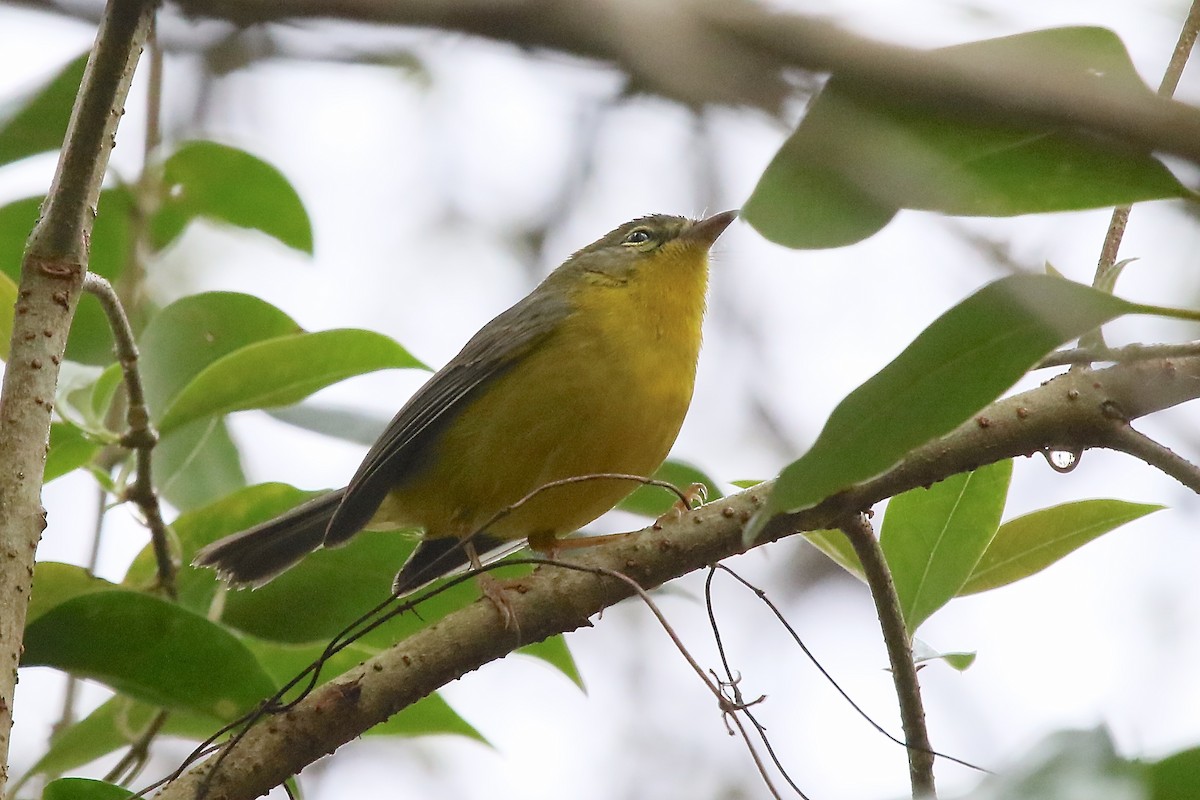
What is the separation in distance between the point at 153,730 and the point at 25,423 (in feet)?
3.88

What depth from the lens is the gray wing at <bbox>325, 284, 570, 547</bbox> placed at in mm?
4152

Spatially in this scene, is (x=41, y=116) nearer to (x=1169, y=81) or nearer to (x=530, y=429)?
(x=530, y=429)

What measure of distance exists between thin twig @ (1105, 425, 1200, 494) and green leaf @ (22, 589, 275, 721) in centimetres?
182

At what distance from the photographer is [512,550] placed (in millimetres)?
4449

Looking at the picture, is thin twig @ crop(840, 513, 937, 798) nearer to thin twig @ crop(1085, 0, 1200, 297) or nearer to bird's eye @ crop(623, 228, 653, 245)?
thin twig @ crop(1085, 0, 1200, 297)

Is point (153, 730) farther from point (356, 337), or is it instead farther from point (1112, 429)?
point (1112, 429)

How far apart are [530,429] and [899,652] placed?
194 cm

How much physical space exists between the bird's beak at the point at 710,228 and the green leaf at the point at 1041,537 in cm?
218

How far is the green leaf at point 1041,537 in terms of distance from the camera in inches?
116

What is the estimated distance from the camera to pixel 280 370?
345cm

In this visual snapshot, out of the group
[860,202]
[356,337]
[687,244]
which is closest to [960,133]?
[860,202]

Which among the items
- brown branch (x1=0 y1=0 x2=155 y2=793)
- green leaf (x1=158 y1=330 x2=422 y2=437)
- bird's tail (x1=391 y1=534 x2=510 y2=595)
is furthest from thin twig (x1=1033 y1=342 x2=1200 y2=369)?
green leaf (x1=158 y1=330 x2=422 y2=437)

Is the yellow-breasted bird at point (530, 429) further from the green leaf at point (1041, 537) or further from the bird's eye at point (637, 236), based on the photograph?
the green leaf at point (1041, 537)

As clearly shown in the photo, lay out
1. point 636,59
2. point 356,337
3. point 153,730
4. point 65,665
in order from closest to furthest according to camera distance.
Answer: point 636,59, point 65,665, point 153,730, point 356,337
